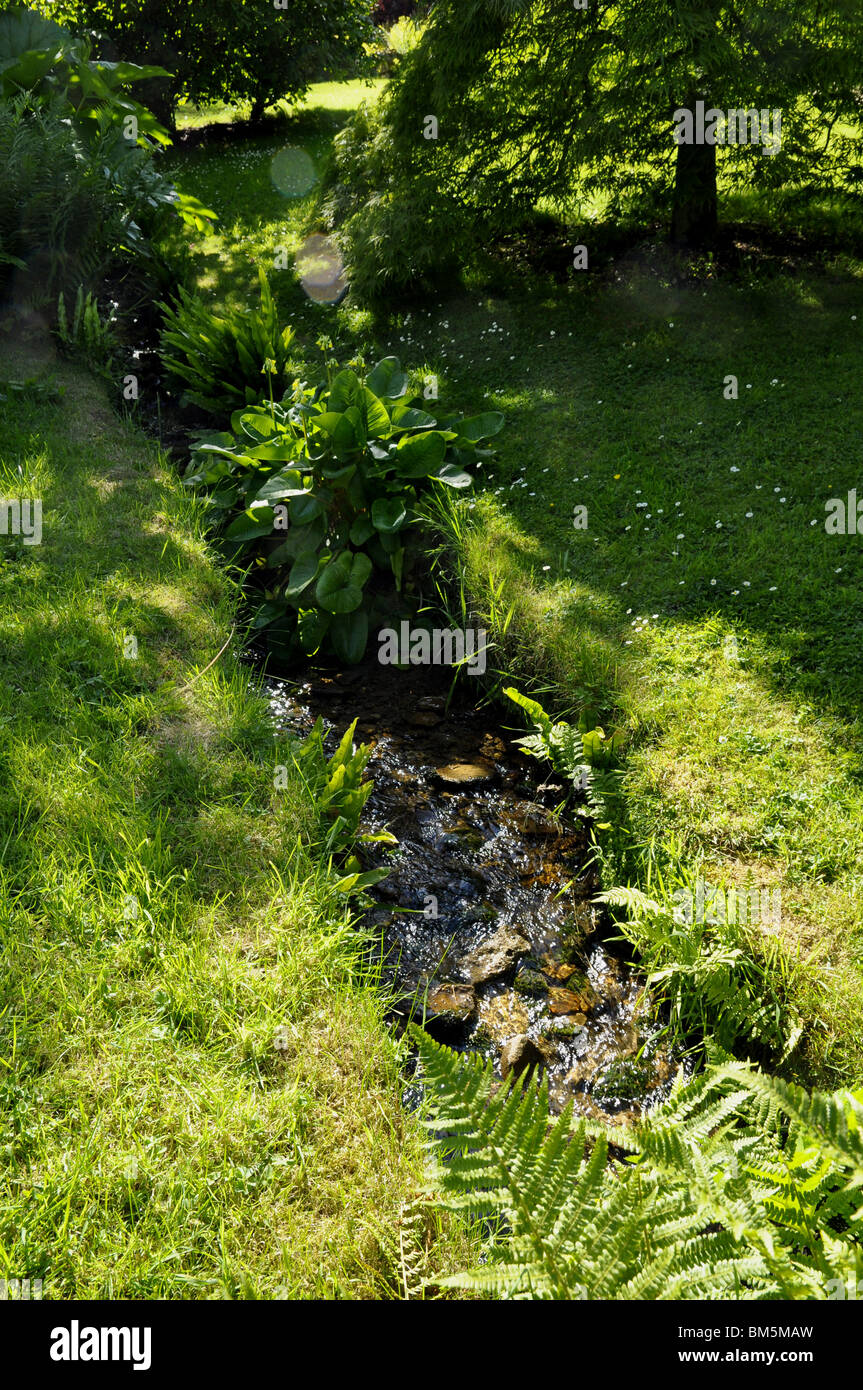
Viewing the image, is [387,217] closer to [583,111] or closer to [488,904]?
[583,111]

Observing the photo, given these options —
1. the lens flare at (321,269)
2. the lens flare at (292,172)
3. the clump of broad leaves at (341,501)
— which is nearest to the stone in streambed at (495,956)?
the clump of broad leaves at (341,501)

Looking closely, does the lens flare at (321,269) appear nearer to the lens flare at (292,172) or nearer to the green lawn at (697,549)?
the green lawn at (697,549)

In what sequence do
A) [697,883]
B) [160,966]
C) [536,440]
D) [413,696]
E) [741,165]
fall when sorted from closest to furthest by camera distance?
[160,966]
[697,883]
[413,696]
[536,440]
[741,165]

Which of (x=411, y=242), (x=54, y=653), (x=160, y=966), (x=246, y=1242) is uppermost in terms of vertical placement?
(x=411, y=242)

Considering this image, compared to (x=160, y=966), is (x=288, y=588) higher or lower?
higher

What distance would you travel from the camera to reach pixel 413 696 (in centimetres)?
449

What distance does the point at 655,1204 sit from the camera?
68.4 inches

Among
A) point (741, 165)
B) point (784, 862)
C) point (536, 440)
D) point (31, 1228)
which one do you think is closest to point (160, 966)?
point (31, 1228)

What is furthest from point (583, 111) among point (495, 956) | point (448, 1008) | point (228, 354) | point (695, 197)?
point (448, 1008)

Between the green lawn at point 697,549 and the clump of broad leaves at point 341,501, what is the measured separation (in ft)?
1.30

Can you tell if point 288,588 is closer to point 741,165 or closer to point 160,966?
point 160,966

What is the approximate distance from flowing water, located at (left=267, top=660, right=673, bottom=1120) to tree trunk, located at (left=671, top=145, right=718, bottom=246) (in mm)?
4060
